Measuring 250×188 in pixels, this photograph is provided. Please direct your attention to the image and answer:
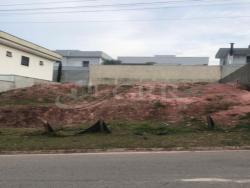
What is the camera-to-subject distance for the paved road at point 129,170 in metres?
7.87

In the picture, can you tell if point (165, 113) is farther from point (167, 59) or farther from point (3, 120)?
point (167, 59)

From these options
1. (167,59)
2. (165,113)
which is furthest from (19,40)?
(167,59)

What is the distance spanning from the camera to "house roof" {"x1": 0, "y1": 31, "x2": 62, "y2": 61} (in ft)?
115

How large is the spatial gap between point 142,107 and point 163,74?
23.6m

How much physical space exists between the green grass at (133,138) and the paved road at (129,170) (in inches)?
55.1

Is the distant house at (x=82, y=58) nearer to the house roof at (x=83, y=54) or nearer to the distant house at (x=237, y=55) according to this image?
the house roof at (x=83, y=54)

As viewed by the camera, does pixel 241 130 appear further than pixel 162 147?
Yes

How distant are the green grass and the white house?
17915 millimetres

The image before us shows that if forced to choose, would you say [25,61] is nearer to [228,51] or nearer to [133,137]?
[133,137]

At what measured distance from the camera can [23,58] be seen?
3838cm

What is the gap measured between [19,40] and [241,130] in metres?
25.1

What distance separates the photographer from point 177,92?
26.1 m

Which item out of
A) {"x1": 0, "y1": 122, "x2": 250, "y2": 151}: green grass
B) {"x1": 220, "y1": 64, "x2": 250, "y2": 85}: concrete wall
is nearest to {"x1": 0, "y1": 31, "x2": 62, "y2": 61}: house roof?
{"x1": 220, "y1": 64, "x2": 250, "y2": 85}: concrete wall

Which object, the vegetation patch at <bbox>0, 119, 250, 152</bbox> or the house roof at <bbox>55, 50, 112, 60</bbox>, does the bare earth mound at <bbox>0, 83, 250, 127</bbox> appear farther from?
the house roof at <bbox>55, 50, 112, 60</bbox>
